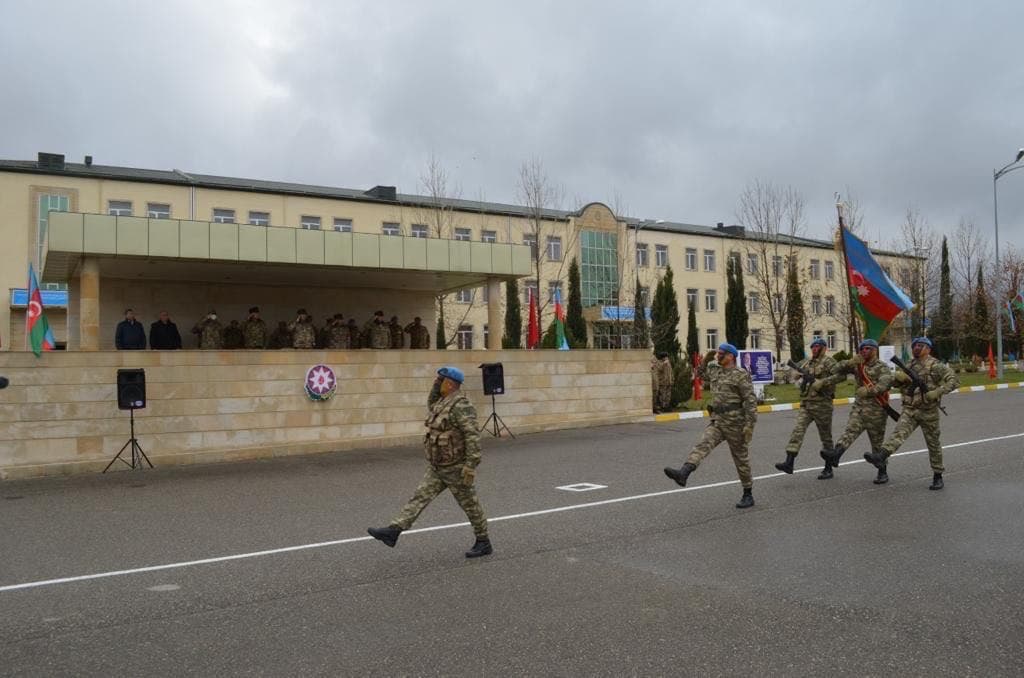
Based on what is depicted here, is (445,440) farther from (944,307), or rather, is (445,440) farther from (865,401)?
(944,307)

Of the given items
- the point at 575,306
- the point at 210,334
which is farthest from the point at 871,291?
the point at 575,306

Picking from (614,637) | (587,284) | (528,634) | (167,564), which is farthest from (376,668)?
(587,284)

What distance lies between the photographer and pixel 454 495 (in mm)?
7254

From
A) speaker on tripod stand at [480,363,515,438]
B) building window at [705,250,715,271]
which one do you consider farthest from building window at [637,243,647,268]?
speaker on tripod stand at [480,363,515,438]

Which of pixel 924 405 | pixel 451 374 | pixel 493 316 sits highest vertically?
pixel 493 316

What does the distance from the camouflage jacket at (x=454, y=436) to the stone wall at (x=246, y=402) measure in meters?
10.1

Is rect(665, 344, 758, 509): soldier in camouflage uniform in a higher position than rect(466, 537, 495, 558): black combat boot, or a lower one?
higher

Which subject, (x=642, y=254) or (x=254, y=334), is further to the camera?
(x=642, y=254)

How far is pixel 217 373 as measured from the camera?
16.3 meters

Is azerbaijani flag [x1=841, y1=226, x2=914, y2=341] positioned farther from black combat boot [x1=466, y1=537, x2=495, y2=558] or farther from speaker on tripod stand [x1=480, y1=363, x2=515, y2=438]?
black combat boot [x1=466, y1=537, x2=495, y2=558]

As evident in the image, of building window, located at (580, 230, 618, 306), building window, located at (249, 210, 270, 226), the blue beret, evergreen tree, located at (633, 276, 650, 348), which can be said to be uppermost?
building window, located at (249, 210, 270, 226)

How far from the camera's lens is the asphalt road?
185 inches

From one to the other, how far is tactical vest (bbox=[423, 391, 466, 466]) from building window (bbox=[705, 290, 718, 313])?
55.4 m

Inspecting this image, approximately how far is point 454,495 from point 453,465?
263mm
